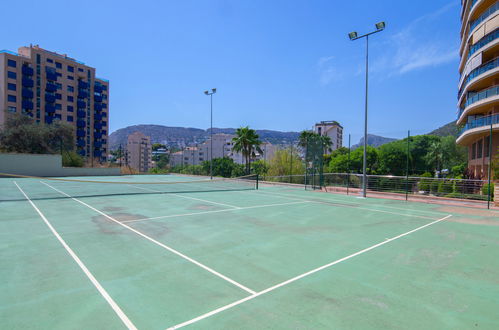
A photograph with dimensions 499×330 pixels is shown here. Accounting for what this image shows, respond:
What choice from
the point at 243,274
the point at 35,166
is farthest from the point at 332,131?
the point at 243,274

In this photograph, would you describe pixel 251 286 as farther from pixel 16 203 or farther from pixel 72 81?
pixel 72 81

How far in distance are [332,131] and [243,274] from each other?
16632cm

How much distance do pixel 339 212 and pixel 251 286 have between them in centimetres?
888

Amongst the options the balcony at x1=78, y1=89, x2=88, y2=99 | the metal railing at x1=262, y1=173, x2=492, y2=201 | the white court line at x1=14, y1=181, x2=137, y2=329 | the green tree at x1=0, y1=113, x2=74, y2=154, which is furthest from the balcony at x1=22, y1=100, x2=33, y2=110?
the white court line at x1=14, y1=181, x2=137, y2=329

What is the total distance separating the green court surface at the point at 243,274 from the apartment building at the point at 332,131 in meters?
153

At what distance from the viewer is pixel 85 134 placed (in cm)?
9294

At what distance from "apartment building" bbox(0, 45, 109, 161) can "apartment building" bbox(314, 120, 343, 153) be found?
354 ft

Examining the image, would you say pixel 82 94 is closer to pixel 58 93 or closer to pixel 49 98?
pixel 58 93

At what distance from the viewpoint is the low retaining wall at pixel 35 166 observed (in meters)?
34.2

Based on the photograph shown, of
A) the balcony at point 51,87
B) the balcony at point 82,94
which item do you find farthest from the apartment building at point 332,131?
the balcony at point 51,87

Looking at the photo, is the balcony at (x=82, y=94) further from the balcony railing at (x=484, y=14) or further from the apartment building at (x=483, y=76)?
the balcony railing at (x=484, y=14)

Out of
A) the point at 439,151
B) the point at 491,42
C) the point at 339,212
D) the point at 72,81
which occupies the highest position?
the point at 72,81

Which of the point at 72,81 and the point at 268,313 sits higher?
the point at 72,81

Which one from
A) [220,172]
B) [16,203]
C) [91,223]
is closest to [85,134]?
[220,172]
